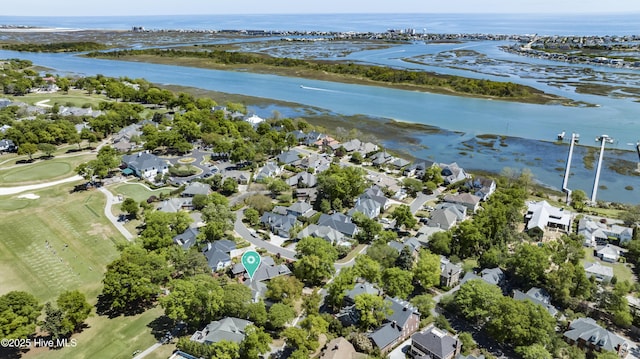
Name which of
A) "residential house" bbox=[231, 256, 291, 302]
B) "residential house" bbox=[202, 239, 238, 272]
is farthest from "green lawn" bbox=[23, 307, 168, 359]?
"residential house" bbox=[231, 256, 291, 302]

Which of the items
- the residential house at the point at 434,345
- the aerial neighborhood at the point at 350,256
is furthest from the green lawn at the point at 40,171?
the residential house at the point at 434,345

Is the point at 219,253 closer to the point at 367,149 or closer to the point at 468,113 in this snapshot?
the point at 367,149

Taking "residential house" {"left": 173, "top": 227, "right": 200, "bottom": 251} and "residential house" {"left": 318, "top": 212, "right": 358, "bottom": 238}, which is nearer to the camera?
"residential house" {"left": 173, "top": 227, "right": 200, "bottom": 251}

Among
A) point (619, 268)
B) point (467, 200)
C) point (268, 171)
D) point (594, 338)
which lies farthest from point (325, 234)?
point (619, 268)

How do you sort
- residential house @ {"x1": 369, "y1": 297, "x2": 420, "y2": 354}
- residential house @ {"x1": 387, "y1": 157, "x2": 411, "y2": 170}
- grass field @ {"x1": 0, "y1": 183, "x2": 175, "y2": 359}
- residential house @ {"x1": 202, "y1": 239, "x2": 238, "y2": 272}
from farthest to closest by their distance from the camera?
residential house @ {"x1": 387, "y1": 157, "x2": 411, "y2": 170}, residential house @ {"x1": 202, "y1": 239, "x2": 238, "y2": 272}, grass field @ {"x1": 0, "y1": 183, "x2": 175, "y2": 359}, residential house @ {"x1": 369, "y1": 297, "x2": 420, "y2": 354}

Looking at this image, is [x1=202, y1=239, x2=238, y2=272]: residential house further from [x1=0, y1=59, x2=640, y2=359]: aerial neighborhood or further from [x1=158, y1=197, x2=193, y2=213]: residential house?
[x1=158, y1=197, x2=193, y2=213]: residential house

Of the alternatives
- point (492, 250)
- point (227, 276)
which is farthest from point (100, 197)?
point (492, 250)

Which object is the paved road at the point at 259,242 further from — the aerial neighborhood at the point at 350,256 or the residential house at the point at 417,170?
the residential house at the point at 417,170

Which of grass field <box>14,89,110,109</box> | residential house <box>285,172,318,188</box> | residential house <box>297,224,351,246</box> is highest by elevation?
grass field <box>14,89,110,109</box>
